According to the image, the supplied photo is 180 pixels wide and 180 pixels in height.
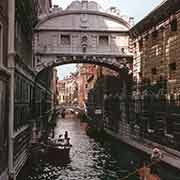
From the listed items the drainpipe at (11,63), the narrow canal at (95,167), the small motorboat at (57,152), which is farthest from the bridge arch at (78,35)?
the drainpipe at (11,63)

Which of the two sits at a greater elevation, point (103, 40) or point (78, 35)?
point (78, 35)

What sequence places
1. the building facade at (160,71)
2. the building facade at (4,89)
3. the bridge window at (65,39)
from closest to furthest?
1. the building facade at (4,89)
2. the building facade at (160,71)
3. the bridge window at (65,39)

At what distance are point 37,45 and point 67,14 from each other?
2385 millimetres

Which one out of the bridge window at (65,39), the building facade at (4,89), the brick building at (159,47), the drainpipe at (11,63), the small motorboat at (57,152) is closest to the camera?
the building facade at (4,89)

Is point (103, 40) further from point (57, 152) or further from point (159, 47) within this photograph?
point (57, 152)

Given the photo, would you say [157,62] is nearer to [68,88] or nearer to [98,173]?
[98,173]

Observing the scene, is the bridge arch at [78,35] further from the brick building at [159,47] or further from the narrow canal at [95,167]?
the narrow canal at [95,167]

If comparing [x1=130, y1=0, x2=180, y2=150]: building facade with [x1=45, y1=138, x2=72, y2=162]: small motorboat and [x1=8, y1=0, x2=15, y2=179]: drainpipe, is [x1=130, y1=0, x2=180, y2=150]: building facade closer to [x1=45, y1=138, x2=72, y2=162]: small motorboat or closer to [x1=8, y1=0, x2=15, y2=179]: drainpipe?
[x1=45, y1=138, x2=72, y2=162]: small motorboat

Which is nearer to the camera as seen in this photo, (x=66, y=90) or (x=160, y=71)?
(x=160, y=71)

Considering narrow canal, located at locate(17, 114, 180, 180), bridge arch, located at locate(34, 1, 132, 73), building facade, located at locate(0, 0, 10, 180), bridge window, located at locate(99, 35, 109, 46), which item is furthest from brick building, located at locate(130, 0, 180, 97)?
building facade, located at locate(0, 0, 10, 180)

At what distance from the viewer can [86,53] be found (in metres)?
24.2

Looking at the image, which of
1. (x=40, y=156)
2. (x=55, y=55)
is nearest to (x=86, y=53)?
(x=55, y=55)

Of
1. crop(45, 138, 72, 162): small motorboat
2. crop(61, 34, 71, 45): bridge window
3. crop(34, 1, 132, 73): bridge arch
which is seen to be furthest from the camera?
crop(61, 34, 71, 45): bridge window

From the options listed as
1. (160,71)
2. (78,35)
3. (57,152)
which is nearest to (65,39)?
(78,35)
